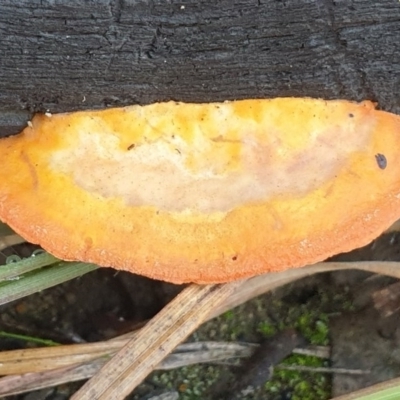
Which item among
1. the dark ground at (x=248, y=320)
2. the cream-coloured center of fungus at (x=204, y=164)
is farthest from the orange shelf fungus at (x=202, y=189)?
the dark ground at (x=248, y=320)

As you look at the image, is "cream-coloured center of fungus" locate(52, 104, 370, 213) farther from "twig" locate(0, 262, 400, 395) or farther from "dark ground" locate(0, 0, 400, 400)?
"twig" locate(0, 262, 400, 395)

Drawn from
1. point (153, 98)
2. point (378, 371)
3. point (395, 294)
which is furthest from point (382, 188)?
point (378, 371)

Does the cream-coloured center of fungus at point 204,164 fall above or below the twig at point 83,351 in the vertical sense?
above

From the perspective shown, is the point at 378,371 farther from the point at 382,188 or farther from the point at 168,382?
the point at 382,188

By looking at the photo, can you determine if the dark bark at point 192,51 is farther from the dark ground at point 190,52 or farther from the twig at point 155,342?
the twig at point 155,342

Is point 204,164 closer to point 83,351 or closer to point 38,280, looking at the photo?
point 38,280

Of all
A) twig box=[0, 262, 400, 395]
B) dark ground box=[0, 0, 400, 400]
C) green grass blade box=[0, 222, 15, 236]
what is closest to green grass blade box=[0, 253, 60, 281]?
green grass blade box=[0, 222, 15, 236]
